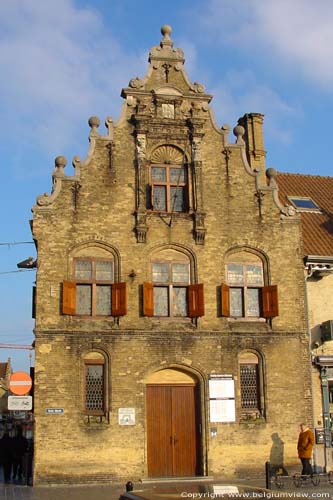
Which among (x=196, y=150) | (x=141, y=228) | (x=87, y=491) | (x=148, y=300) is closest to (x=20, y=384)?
(x=87, y=491)

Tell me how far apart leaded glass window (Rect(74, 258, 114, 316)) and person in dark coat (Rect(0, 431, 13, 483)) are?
229 inches

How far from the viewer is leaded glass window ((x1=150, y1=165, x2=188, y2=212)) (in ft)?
75.8

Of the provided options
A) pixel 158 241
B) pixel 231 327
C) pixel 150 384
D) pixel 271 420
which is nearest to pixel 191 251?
pixel 158 241

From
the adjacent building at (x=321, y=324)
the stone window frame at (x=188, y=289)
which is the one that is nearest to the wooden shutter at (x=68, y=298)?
the stone window frame at (x=188, y=289)

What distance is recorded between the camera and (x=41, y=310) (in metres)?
21.1

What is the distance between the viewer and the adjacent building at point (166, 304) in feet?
68.4

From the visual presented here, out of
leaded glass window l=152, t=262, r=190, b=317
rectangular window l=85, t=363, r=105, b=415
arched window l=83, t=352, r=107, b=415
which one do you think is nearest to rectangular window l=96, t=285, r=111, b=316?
arched window l=83, t=352, r=107, b=415

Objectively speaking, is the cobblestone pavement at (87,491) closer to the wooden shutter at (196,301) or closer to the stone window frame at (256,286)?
the stone window frame at (256,286)

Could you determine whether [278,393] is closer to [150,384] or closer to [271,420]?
[271,420]

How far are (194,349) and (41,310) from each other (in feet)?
16.8

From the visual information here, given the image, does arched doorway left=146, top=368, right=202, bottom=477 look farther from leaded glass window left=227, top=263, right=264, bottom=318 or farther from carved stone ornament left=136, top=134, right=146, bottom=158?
carved stone ornament left=136, top=134, right=146, bottom=158

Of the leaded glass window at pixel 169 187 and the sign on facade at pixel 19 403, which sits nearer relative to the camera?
the sign on facade at pixel 19 403

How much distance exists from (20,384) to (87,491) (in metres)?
3.61

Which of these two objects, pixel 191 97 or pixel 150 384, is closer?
pixel 150 384
